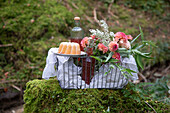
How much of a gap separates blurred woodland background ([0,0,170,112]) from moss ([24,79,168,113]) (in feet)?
2.40

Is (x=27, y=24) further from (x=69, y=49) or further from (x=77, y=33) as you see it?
(x=69, y=49)

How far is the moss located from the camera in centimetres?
192

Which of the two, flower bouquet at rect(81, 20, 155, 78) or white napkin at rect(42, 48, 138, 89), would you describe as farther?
white napkin at rect(42, 48, 138, 89)

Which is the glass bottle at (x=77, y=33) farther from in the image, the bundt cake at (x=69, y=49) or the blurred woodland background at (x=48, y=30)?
the blurred woodland background at (x=48, y=30)

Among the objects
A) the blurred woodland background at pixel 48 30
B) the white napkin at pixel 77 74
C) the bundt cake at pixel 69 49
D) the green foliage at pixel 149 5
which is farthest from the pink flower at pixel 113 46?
the green foliage at pixel 149 5

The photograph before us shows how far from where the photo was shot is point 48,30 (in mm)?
4125

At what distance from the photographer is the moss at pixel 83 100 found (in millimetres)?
1922

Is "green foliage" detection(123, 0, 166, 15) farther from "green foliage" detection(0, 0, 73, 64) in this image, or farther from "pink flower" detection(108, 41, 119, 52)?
"pink flower" detection(108, 41, 119, 52)

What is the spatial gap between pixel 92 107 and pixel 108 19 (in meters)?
3.95

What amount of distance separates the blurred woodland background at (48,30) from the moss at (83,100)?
2.40 feet

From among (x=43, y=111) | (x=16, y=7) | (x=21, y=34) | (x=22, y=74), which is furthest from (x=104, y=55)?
(x=16, y=7)

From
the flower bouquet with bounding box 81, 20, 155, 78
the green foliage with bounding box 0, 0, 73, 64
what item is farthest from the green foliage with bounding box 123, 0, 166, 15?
the flower bouquet with bounding box 81, 20, 155, 78

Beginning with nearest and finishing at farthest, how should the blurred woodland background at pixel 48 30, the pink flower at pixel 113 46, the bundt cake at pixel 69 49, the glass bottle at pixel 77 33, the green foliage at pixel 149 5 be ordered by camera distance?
the pink flower at pixel 113 46 < the bundt cake at pixel 69 49 < the glass bottle at pixel 77 33 < the blurred woodland background at pixel 48 30 < the green foliage at pixel 149 5

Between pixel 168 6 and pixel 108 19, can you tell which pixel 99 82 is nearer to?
pixel 108 19
